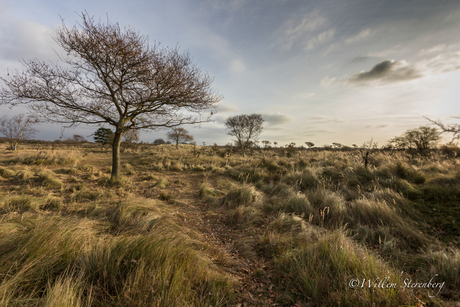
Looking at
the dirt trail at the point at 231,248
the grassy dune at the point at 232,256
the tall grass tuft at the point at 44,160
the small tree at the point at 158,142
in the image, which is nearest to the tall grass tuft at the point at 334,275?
the grassy dune at the point at 232,256

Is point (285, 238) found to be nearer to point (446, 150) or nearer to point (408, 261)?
point (408, 261)

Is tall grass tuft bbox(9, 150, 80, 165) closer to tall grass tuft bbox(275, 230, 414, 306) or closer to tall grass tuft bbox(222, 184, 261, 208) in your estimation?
tall grass tuft bbox(222, 184, 261, 208)

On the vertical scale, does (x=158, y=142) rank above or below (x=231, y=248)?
above

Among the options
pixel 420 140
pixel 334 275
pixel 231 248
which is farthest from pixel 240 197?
pixel 420 140

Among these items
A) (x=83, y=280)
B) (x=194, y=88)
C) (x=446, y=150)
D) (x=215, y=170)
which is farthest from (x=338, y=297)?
(x=446, y=150)

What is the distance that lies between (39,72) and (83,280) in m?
8.23

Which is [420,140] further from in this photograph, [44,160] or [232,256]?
[44,160]

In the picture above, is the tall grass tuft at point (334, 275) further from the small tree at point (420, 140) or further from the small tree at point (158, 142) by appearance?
the small tree at point (158, 142)

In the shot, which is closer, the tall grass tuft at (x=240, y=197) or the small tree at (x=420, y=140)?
the tall grass tuft at (x=240, y=197)

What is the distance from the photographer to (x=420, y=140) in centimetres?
1772

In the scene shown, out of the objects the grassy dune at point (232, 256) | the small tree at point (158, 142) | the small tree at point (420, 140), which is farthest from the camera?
the small tree at point (158, 142)

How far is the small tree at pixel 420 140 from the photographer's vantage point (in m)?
16.6

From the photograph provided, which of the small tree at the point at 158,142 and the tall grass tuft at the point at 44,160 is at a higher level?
the small tree at the point at 158,142

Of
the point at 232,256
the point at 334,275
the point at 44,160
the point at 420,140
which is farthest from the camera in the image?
the point at 420,140
